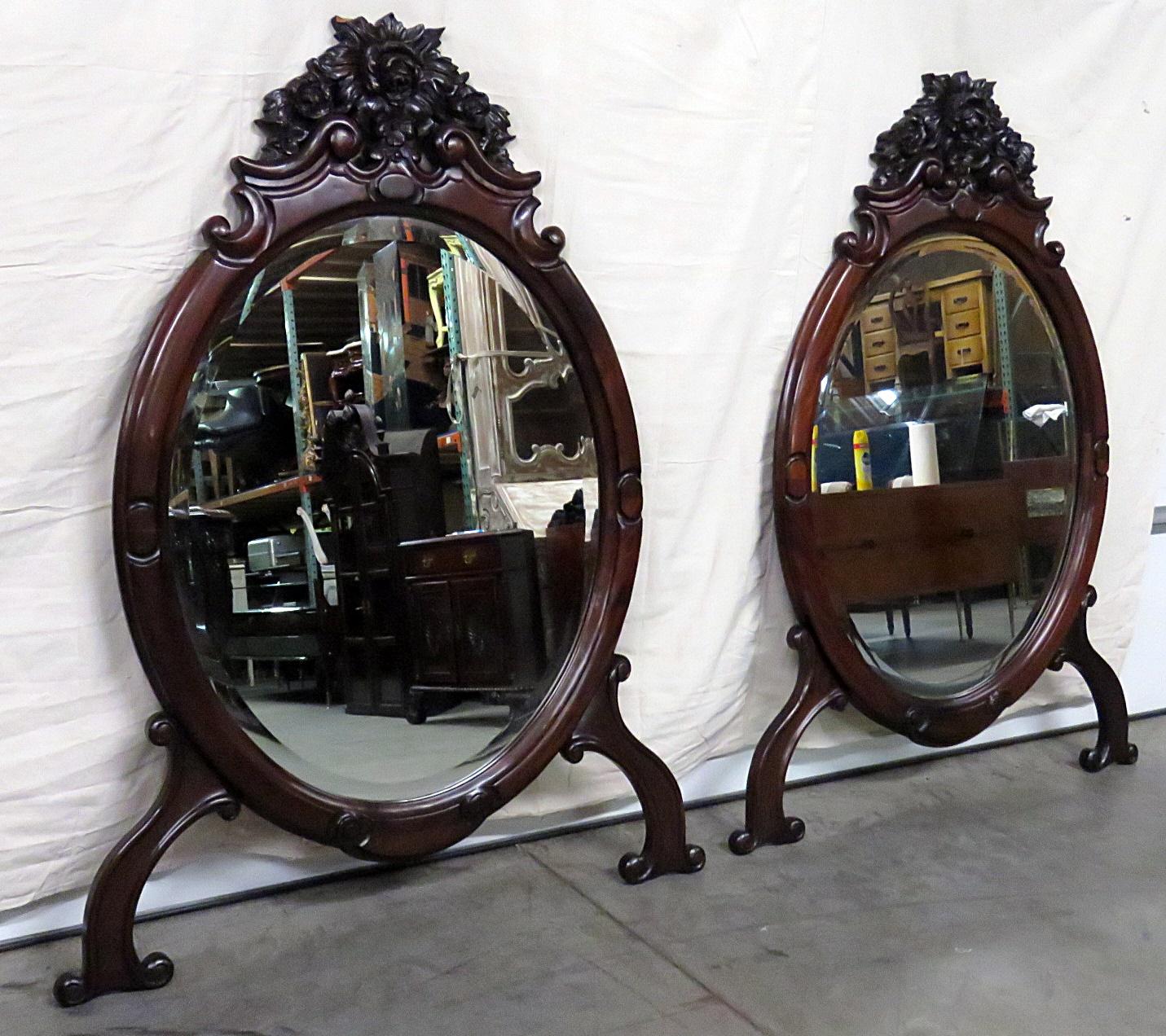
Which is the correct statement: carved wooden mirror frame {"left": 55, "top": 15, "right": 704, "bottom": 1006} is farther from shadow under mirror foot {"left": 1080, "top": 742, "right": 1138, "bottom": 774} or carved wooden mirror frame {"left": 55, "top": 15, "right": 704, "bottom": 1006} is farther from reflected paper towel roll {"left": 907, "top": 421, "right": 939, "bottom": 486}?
shadow under mirror foot {"left": 1080, "top": 742, "right": 1138, "bottom": 774}

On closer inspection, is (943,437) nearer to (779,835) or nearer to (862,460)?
(862,460)

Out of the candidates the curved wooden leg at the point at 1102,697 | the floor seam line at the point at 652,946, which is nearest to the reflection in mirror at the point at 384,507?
the floor seam line at the point at 652,946

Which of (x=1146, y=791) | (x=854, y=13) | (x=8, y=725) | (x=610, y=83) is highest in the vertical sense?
(x=854, y=13)

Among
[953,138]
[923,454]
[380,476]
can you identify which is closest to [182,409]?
[380,476]

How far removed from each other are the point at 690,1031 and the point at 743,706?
70 centimetres

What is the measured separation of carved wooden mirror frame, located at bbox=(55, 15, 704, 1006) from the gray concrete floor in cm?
9

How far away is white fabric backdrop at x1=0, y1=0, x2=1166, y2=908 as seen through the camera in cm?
137

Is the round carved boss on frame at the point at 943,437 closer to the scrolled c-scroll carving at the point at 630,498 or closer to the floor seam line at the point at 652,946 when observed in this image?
the scrolled c-scroll carving at the point at 630,498

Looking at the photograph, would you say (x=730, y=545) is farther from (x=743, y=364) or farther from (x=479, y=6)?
(x=479, y=6)

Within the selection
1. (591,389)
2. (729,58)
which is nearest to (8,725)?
(591,389)

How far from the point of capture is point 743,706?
187 centimetres

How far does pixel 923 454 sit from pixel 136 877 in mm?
1278

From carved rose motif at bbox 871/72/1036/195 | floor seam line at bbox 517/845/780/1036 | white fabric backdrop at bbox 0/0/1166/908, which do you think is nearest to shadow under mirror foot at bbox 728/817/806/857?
white fabric backdrop at bbox 0/0/1166/908

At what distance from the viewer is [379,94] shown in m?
1.47
